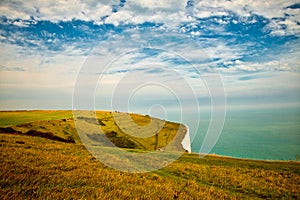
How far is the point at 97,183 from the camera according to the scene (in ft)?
35.2

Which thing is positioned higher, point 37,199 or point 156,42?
point 156,42

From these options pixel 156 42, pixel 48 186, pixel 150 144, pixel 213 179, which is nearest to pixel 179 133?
pixel 150 144

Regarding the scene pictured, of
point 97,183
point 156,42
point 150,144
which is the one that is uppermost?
point 156,42

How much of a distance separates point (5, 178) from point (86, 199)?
3.88 meters

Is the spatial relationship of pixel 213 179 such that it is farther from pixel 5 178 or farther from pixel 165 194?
pixel 5 178

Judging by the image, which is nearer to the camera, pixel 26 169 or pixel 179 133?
pixel 26 169

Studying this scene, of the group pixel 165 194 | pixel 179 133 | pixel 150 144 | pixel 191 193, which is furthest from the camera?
pixel 179 133

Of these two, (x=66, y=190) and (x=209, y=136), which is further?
(x=209, y=136)

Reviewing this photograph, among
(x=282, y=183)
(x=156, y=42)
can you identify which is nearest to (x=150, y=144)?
(x=156, y=42)

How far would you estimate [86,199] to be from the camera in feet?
26.9

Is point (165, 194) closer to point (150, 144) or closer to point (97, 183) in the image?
point (97, 183)

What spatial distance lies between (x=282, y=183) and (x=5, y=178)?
20.6 metres

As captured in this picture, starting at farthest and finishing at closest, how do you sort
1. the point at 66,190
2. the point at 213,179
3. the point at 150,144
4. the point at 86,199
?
the point at 150,144, the point at 213,179, the point at 66,190, the point at 86,199

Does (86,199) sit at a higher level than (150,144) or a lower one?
higher
